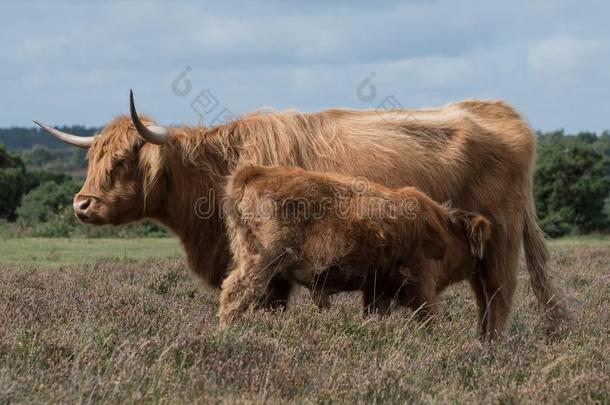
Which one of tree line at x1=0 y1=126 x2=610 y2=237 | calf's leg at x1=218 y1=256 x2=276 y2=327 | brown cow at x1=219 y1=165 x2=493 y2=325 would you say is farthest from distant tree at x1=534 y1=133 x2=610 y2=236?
calf's leg at x1=218 y1=256 x2=276 y2=327

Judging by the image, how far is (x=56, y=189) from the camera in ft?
104

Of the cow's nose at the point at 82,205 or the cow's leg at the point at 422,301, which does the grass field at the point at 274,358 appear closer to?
the cow's leg at the point at 422,301

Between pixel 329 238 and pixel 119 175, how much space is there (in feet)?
7.71

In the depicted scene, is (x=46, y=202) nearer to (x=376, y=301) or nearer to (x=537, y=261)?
(x=537, y=261)

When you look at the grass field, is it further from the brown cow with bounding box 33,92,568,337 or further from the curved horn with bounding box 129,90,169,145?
the curved horn with bounding box 129,90,169,145

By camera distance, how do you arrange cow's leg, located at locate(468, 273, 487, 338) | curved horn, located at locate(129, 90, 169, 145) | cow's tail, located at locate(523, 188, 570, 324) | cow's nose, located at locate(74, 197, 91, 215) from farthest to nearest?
1. cow's tail, located at locate(523, 188, 570, 324)
2. cow's leg, located at locate(468, 273, 487, 338)
3. cow's nose, located at locate(74, 197, 91, 215)
4. curved horn, located at locate(129, 90, 169, 145)

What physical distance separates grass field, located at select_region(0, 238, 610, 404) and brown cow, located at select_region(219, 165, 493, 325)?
0.21 m

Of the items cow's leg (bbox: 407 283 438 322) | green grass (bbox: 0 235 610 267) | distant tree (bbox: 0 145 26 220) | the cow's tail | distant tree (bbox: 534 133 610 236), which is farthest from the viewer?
distant tree (bbox: 0 145 26 220)

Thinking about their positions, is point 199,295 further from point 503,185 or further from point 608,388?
point 608,388

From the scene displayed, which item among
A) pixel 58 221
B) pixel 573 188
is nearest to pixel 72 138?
pixel 58 221

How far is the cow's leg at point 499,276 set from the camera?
7.88 metres

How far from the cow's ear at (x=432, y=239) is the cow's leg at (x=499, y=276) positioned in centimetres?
144

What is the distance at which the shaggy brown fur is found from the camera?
7691 mm

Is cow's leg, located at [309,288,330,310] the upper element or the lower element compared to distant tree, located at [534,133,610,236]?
upper
